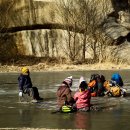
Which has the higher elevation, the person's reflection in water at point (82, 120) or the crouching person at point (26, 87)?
the crouching person at point (26, 87)

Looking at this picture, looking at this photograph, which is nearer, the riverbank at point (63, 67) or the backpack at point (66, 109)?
the backpack at point (66, 109)

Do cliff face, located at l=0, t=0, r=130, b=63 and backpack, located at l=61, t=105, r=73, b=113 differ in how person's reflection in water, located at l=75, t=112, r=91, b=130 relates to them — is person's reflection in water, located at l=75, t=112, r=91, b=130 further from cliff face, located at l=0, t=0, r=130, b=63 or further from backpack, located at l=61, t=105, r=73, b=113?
cliff face, located at l=0, t=0, r=130, b=63

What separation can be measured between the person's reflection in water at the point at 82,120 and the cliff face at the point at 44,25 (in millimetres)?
22907

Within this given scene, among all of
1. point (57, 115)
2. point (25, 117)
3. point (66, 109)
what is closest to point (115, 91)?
point (66, 109)

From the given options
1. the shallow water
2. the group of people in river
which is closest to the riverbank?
the shallow water

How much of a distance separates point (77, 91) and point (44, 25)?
21.5m

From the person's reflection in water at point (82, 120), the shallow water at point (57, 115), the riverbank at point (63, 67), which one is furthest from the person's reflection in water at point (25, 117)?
the riverbank at point (63, 67)

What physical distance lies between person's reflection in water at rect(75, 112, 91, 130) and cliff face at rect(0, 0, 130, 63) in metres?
22.9

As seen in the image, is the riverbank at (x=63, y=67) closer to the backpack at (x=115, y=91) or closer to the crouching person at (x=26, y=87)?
the backpack at (x=115, y=91)

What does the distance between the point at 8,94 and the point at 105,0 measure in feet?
65.3

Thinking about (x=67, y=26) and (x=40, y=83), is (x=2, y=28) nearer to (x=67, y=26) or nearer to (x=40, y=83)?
(x=67, y=26)

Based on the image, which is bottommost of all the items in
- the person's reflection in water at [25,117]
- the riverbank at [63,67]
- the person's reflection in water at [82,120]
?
the person's reflection in water at [82,120]

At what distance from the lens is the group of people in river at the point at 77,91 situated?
44.3 feet

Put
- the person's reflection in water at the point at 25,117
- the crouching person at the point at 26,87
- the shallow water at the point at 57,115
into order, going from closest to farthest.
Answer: the shallow water at the point at 57,115
the person's reflection in water at the point at 25,117
the crouching person at the point at 26,87
